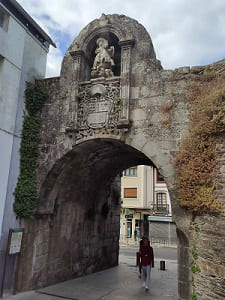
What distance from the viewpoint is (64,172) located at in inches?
284

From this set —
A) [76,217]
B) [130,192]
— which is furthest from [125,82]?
[130,192]

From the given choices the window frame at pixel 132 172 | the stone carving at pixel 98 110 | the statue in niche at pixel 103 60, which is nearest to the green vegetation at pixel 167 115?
the stone carving at pixel 98 110

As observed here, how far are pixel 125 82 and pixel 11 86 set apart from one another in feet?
9.33

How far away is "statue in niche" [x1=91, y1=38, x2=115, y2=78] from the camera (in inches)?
267

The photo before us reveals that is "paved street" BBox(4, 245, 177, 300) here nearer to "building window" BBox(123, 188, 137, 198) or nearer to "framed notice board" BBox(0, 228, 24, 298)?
"framed notice board" BBox(0, 228, 24, 298)

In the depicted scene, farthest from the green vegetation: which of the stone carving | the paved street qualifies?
the paved street

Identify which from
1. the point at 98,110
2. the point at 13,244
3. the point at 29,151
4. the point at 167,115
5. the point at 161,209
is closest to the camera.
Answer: the point at 167,115

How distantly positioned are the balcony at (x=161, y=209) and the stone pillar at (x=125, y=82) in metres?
17.7

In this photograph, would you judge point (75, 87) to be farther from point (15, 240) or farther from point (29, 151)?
point (15, 240)

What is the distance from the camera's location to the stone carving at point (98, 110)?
6.38 meters

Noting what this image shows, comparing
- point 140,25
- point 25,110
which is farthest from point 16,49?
point 140,25

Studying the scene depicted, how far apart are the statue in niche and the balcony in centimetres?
1765

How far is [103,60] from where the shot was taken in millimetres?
6898

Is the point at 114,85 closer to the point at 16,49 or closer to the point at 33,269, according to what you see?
the point at 16,49
